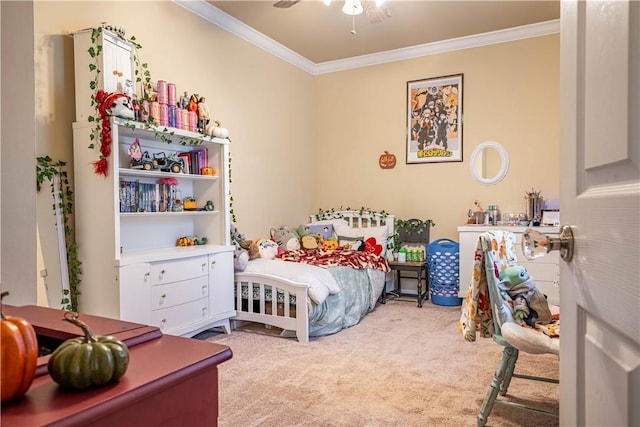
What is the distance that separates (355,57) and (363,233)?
2284mm

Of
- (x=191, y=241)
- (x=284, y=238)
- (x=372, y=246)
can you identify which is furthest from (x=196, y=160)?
(x=372, y=246)

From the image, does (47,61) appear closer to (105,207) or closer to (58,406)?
(105,207)

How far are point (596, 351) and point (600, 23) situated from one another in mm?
516

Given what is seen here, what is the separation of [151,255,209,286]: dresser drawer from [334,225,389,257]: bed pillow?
2.09m

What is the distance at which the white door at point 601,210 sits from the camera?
557 mm

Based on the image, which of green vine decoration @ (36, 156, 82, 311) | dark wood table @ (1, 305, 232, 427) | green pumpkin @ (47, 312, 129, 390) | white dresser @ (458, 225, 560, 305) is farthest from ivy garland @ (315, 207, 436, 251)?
green pumpkin @ (47, 312, 129, 390)

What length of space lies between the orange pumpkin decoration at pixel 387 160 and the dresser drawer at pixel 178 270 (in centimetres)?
283

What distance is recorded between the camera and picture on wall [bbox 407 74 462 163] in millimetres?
5043

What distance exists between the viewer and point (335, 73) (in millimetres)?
5754

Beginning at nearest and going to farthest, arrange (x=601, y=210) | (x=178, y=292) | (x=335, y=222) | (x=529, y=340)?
(x=601, y=210) → (x=529, y=340) → (x=178, y=292) → (x=335, y=222)

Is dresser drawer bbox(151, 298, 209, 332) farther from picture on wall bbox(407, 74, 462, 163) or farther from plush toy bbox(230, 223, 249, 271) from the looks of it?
picture on wall bbox(407, 74, 462, 163)

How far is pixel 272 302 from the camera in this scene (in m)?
3.59

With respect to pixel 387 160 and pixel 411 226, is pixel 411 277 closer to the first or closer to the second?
pixel 411 226

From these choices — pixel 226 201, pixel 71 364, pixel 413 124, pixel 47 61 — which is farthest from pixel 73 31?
pixel 413 124
